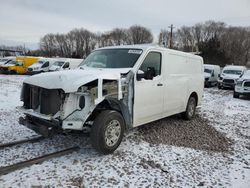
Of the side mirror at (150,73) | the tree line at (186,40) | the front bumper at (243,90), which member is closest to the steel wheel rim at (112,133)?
the side mirror at (150,73)

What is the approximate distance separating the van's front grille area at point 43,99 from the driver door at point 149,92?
159 cm

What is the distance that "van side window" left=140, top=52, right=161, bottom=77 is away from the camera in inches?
204

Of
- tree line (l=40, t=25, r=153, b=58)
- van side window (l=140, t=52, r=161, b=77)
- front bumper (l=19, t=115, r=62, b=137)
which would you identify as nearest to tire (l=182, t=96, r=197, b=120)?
van side window (l=140, t=52, r=161, b=77)

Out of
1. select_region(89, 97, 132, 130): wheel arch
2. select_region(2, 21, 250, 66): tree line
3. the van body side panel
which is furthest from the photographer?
select_region(2, 21, 250, 66): tree line

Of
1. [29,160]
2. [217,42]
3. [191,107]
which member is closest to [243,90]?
[191,107]

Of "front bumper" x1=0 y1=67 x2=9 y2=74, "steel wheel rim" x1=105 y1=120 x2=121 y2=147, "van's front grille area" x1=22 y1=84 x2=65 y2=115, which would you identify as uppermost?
"front bumper" x1=0 y1=67 x2=9 y2=74

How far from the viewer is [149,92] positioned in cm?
519

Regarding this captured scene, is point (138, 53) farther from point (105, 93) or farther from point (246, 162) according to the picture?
point (246, 162)

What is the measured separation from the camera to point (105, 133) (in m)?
4.21

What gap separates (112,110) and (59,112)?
99 cm

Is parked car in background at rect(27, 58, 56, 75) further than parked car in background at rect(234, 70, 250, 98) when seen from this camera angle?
Yes

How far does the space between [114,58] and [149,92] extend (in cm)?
118

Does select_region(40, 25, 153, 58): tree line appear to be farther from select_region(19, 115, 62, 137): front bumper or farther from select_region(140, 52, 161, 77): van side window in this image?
select_region(19, 115, 62, 137): front bumper

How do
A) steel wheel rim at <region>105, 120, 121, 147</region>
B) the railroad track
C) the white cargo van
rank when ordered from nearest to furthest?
the railroad track, the white cargo van, steel wheel rim at <region>105, 120, 121, 147</region>
